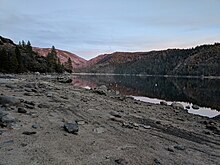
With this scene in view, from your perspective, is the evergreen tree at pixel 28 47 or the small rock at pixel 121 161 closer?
the small rock at pixel 121 161

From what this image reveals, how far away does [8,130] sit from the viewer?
9008 millimetres

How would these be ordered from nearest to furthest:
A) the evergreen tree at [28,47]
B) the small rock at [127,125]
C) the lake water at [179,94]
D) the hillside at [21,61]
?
the small rock at [127,125] < the lake water at [179,94] < the hillside at [21,61] < the evergreen tree at [28,47]

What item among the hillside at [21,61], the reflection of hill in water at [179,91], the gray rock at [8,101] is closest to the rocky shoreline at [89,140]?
the gray rock at [8,101]

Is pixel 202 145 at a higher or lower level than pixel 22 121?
lower

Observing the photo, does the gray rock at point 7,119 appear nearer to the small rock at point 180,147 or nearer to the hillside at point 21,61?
the small rock at point 180,147

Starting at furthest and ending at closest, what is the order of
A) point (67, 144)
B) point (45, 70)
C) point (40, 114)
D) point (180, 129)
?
1. point (45, 70)
2. point (180, 129)
3. point (40, 114)
4. point (67, 144)

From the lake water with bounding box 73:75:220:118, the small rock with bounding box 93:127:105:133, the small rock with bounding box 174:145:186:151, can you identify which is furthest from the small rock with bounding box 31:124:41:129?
the lake water with bounding box 73:75:220:118

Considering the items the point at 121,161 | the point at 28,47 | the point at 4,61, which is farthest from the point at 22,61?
the point at 121,161

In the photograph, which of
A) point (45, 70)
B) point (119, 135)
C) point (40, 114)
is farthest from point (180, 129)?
point (45, 70)

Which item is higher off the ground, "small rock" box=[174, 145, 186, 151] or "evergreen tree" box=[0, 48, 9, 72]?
"evergreen tree" box=[0, 48, 9, 72]

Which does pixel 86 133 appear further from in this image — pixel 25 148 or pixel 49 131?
pixel 25 148

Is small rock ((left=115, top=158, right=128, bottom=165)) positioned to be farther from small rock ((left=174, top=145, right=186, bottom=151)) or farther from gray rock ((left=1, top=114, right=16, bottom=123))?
gray rock ((left=1, top=114, right=16, bottom=123))

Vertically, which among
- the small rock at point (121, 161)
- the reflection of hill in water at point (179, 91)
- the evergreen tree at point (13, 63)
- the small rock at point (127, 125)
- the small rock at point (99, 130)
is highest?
A: the evergreen tree at point (13, 63)

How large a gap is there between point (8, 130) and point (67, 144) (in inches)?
83.4
